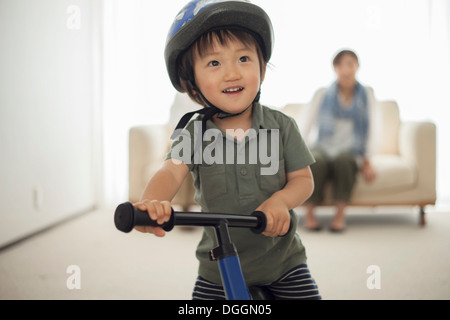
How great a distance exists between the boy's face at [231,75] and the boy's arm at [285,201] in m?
0.19

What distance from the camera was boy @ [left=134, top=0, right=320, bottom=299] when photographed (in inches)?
33.0

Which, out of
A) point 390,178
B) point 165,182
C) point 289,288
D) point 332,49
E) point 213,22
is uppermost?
point 332,49

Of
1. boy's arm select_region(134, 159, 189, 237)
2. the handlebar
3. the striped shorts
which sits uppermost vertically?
boy's arm select_region(134, 159, 189, 237)

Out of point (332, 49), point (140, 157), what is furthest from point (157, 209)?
point (332, 49)

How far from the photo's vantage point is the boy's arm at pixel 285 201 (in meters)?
0.69

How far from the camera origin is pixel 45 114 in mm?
3031

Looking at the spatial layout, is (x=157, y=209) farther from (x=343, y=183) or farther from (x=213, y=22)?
(x=343, y=183)

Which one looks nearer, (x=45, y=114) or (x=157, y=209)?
(x=157, y=209)

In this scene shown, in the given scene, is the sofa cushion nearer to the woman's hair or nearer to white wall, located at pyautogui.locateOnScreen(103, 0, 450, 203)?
the woman's hair

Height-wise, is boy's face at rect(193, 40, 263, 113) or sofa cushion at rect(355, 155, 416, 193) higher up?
boy's face at rect(193, 40, 263, 113)

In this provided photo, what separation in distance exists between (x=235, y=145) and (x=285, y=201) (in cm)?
17

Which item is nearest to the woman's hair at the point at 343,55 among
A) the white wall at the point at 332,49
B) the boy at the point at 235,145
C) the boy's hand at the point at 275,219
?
the white wall at the point at 332,49

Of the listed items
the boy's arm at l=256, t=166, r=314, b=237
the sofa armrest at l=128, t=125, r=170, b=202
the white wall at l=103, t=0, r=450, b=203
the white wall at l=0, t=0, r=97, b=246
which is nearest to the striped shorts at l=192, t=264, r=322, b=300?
the boy's arm at l=256, t=166, r=314, b=237
